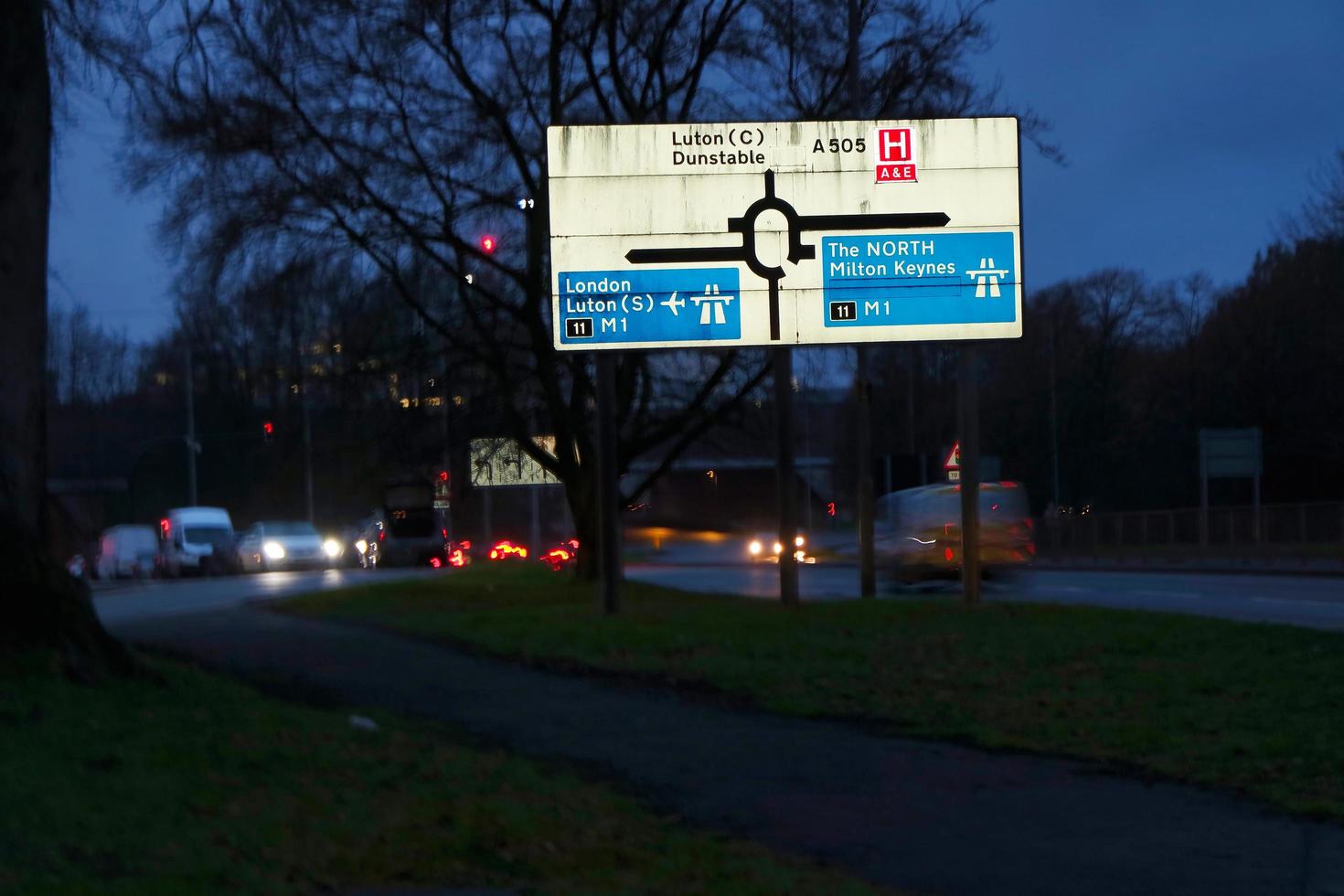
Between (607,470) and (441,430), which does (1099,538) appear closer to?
(441,430)

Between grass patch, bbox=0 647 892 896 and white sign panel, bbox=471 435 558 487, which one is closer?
grass patch, bbox=0 647 892 896

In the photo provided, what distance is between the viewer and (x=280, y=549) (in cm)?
4503

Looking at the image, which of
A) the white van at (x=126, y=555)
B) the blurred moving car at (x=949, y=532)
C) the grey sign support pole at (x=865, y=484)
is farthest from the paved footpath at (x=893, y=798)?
the white van at (x=126, y=555)

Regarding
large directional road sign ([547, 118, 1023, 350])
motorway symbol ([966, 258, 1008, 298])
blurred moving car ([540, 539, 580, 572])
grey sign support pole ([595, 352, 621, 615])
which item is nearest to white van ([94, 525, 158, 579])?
blurred moving car ([540, 539, 580, 572])

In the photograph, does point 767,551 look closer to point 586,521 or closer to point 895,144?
point 586,521

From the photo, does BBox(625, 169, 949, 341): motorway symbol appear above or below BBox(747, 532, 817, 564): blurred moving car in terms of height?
above

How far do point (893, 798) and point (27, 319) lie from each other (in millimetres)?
6678

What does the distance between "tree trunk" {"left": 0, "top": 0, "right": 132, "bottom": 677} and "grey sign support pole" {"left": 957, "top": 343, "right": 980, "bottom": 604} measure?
422 inches

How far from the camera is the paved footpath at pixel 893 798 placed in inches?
269

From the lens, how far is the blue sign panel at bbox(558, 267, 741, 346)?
59.2ft

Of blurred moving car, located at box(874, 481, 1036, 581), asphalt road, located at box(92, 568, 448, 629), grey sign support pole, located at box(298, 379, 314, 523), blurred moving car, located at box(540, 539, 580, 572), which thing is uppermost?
grey sign support pole, located at box(298, 379, 314, 523)

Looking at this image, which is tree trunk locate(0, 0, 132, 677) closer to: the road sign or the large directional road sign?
the large directional road sign

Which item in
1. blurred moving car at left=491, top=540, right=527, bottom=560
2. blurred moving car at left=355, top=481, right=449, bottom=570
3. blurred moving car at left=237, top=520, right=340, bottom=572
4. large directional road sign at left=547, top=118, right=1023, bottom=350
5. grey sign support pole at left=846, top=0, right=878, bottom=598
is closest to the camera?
large directional road sign at left=547, top=118, right=1023, bottom=350

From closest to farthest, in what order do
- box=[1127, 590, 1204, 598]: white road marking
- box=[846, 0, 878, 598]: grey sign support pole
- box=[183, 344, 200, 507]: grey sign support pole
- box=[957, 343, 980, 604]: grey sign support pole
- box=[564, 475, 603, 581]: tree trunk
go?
box=[957, 343, 980, 604]: grey sign support pole
box=[846, 0, 878, 598]: grey sign support pole
box=[1127, 590, 1204, 598]: white road marking
box=[564, 475, 603, 581]: tree trunk
box=[183, 344, 200, 507]: grey sign support pole
